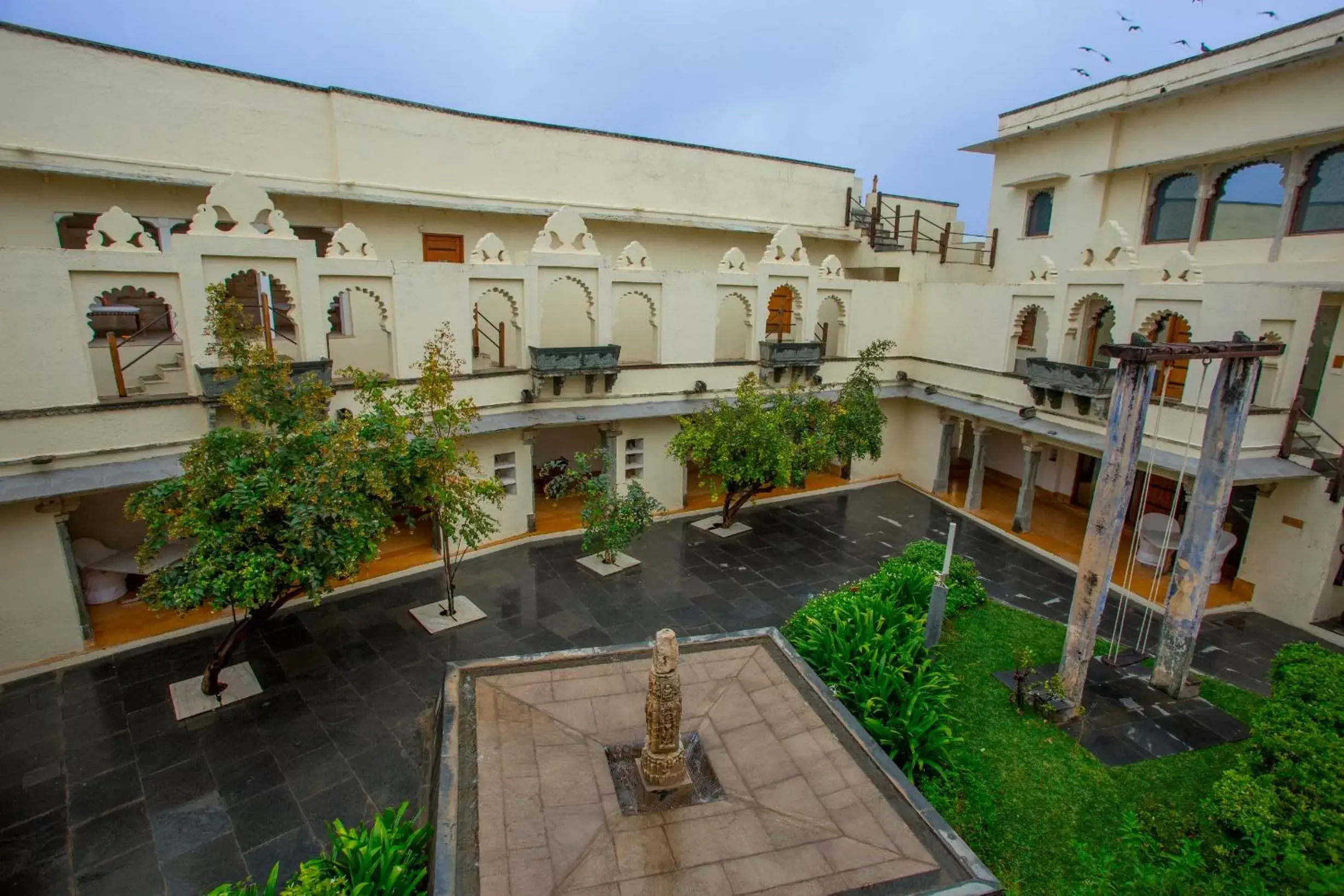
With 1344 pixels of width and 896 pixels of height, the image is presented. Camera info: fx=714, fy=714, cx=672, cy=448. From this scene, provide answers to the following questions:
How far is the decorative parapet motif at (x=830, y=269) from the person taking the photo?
62.3 ft

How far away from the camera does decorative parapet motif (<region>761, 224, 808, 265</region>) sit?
17969mm

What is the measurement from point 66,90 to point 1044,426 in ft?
68.9

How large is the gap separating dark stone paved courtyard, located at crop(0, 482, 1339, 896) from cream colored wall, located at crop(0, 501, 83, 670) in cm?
59

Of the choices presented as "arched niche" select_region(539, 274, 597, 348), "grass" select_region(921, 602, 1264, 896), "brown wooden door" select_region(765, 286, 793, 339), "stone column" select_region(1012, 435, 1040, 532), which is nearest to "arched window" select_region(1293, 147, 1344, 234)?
"stone column" select_region(1012, 435, 1040, 532)

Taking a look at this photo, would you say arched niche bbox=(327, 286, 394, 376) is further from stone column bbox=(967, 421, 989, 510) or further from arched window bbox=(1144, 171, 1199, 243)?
arched window bbox=(1144, 171, 1199, 243)

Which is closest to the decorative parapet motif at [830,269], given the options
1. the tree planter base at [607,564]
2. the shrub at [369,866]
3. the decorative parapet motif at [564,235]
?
the decorative parapet motif at [564,235]

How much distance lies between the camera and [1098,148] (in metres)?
18.4

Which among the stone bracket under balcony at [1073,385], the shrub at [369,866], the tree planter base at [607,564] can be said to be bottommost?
the tree planter base at [607,564]

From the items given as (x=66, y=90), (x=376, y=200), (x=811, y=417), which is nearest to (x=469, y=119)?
(x=376, y=200)

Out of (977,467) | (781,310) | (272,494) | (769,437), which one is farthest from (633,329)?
(272,494)

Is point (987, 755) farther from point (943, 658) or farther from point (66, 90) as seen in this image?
point (66, 90)

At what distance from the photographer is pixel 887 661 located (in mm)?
10523

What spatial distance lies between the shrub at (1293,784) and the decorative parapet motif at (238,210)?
15.3 meters

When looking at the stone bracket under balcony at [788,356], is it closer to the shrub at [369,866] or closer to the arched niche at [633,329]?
the arched niche at [633,329]
